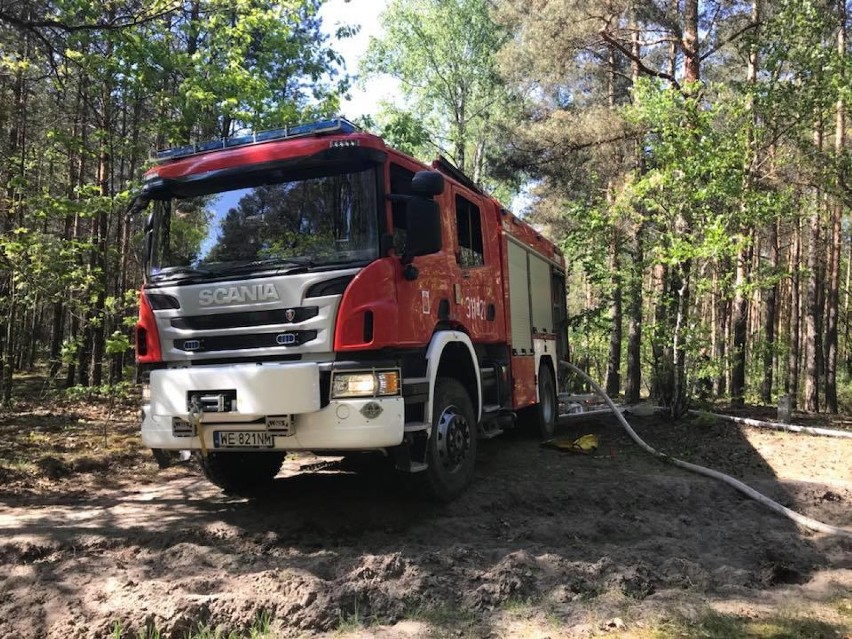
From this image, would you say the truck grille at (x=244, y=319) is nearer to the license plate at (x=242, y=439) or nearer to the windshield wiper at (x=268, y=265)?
the windshield wiper at (x=268, y=265)

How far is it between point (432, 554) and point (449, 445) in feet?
4.71

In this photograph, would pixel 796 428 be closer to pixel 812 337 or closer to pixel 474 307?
pixel 474 307

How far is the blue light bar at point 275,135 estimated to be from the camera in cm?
512

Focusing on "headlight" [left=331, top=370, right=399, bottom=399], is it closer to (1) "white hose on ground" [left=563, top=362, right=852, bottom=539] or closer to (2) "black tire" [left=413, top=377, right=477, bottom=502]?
(2) "black tire" [left=413, top=377, right=477, bottom=502]

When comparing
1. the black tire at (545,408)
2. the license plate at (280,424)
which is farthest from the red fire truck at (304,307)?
the black tire at (545,408)

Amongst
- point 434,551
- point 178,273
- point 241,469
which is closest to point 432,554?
point 434,551

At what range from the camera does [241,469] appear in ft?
20.4

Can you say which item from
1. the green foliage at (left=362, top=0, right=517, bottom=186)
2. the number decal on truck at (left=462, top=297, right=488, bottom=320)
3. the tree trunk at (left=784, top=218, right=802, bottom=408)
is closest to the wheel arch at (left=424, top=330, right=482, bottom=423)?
the number decal on truck at (left=462, top=297, right=488, bottom=320)

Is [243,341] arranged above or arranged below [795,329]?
below

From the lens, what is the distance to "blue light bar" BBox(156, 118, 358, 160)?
5121 millimetres

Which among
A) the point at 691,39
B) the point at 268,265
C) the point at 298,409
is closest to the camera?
the point at 298,409

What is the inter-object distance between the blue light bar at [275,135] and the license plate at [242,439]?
2468 millimetres

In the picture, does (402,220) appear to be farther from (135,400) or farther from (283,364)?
(135,400)

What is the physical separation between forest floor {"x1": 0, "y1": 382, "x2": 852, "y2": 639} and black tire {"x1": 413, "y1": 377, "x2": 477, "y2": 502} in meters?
0.24
